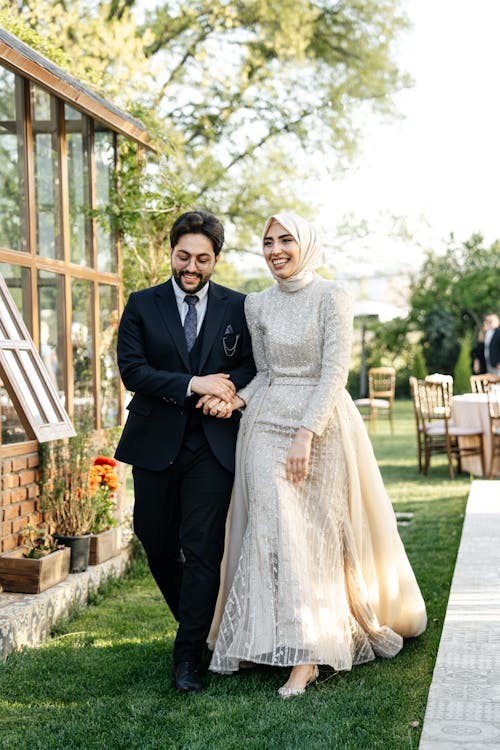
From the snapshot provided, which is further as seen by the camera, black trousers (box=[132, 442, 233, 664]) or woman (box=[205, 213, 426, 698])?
black trousers (box=[132, 442, 233, 664])

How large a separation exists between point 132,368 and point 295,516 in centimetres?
96

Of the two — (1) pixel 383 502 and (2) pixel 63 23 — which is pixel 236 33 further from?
(1) pixel 383 502

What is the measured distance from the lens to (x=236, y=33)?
775 inches

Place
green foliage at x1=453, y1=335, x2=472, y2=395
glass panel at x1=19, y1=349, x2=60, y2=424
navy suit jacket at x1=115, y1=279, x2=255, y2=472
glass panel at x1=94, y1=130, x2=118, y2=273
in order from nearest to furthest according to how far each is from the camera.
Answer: navy suit jacket at x1=115, y1=279, x2=255, y2=472
glass panel at x1=19, y1=349, x2=60, y2=424
glass panel at x1=94, y1=130, x2=118, y2=273
green foliage at x1=453, y1=335, x2=472, y2=395

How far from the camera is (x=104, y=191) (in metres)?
7.82

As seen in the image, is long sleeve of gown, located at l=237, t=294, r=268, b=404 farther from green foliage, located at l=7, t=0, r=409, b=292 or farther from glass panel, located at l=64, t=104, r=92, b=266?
green foliage, located at l=7, t=0, r=409, b=292

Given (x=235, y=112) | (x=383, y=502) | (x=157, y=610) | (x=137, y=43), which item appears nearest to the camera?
(x=383, y=502)

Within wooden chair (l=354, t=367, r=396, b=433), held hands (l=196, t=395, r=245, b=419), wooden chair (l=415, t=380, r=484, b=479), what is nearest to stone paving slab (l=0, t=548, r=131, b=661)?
held hands (l=196, t=395, r=245, b=419)

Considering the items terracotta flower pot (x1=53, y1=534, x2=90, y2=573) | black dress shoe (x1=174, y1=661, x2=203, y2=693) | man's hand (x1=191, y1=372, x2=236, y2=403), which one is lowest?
black dress shoe (x1=174, y1=661, x2=203, y2=693)

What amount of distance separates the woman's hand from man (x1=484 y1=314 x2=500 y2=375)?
42.0 ft

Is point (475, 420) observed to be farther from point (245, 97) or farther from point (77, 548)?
point (245, 97)

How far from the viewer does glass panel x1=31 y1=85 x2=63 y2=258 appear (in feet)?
21.6

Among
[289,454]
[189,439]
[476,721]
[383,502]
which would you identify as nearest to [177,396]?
[189,439]

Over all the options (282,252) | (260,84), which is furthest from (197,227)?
(260,84)
